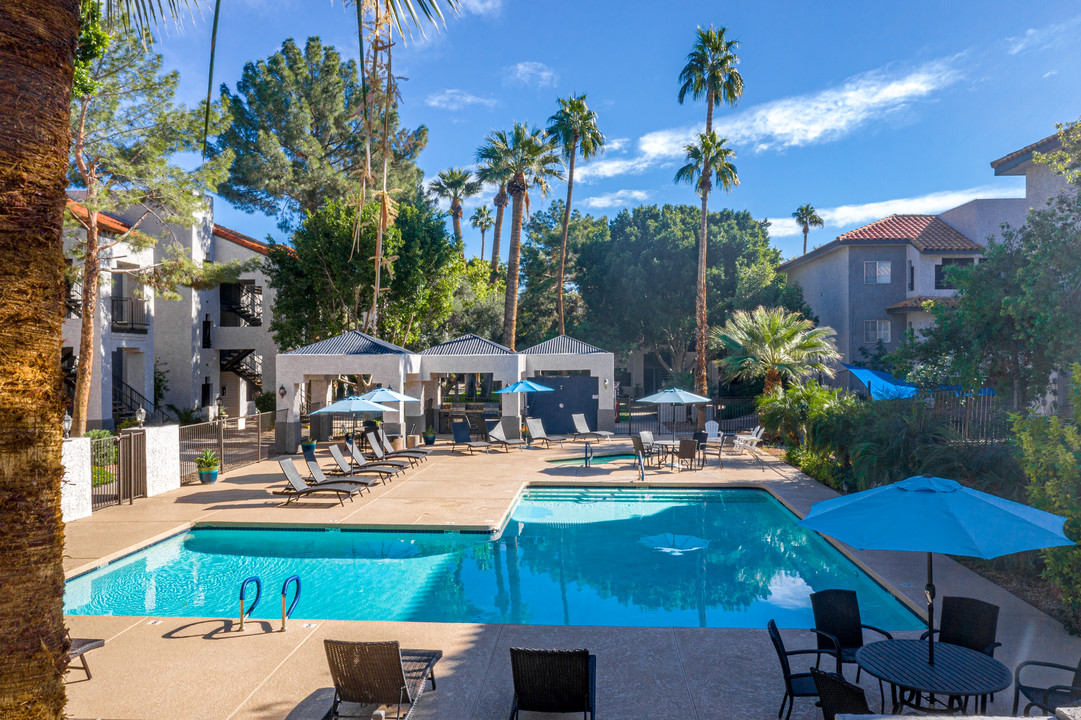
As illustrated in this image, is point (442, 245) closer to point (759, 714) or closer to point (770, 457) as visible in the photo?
point (770, 457)

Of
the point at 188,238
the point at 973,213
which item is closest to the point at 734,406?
the point at 973,213

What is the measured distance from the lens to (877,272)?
99.1 ft

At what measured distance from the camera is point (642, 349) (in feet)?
138

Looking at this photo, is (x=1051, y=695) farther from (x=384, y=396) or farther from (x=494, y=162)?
(x=494, y=162)

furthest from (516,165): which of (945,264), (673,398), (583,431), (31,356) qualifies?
(31,356)

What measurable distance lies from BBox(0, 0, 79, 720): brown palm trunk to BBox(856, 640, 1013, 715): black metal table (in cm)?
537

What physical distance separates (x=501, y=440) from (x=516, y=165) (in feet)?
52.8

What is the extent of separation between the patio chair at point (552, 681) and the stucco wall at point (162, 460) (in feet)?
40.4

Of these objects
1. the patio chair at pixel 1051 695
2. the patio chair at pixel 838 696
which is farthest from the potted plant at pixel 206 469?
the patio chair at pixel 1051 695

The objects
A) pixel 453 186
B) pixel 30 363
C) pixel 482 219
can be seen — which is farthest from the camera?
pixel 482 219

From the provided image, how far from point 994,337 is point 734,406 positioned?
18.8 m

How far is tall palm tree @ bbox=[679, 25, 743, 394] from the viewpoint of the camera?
95.8ft

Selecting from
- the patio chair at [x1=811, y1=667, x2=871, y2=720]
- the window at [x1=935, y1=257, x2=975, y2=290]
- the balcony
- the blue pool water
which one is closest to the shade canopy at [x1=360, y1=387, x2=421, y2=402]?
the blue pool water

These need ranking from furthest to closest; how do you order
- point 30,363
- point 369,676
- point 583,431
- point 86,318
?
point 583,431, point 86,318, point 369,676, point 30,363
